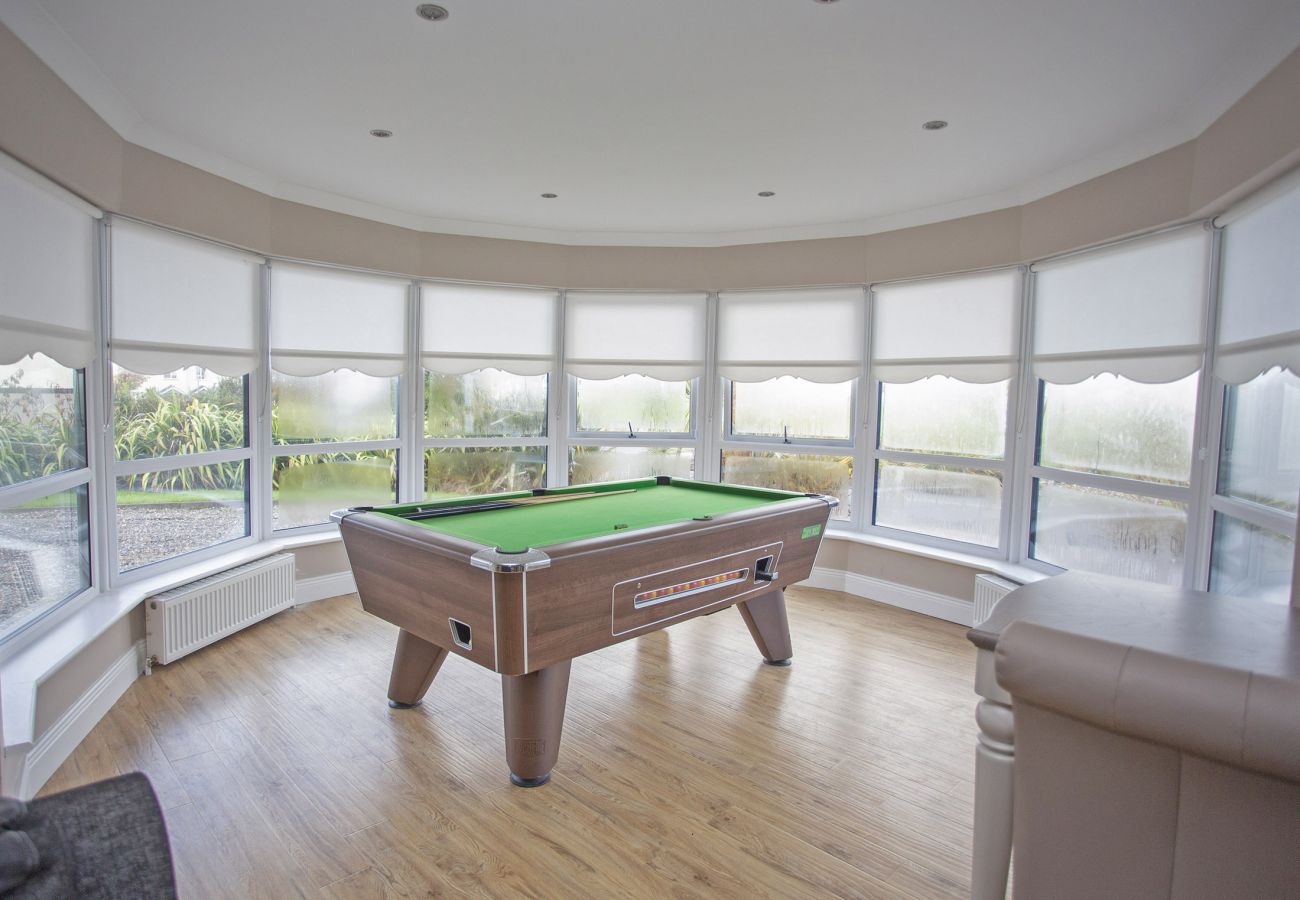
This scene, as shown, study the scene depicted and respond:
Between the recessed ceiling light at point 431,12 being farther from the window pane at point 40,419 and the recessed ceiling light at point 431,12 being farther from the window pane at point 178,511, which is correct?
the window pane at point 178,511

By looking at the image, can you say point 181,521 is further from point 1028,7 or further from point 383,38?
point 1028,7

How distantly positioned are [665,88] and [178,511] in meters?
3.47

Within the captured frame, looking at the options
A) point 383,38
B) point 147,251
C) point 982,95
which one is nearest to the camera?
point 383,38

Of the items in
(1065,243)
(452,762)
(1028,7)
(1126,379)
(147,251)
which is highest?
(1028,7)

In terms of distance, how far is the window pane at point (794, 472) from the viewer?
5.32m

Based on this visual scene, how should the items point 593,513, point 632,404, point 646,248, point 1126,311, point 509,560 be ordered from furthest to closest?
point 632,404 < point 646,248 < point 1126,311 < point 593,513 < point 509,560

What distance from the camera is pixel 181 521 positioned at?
13.1ft

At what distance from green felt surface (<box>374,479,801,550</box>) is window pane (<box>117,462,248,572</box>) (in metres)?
1.53

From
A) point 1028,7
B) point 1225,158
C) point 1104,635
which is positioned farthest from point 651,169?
point 1104,635

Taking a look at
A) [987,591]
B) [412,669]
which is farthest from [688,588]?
[987,591]

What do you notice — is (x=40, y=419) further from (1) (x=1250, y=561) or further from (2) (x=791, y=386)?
(1) (x=1250, y=561)

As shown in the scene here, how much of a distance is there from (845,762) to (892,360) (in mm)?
3017

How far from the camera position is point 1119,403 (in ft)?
12.4

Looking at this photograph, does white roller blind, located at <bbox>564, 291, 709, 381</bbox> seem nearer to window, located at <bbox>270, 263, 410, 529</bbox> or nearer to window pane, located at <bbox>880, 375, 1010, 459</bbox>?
window, located at <bbox>270, 263, 410, 529</bbox>
